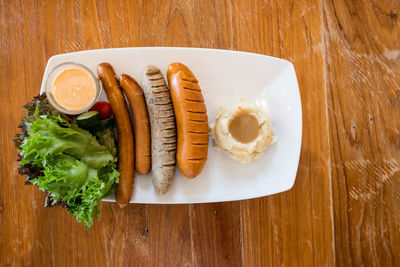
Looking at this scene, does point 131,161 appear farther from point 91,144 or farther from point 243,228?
point 243,228

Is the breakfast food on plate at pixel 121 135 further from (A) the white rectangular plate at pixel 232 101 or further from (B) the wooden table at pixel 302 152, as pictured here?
(B) the wooden table at pixel 302 152

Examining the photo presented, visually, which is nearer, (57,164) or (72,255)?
(57,164)

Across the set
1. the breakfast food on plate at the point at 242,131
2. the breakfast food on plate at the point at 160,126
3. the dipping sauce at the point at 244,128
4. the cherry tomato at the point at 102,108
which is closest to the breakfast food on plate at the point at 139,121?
the breakfast food on plate at the point at 160,126

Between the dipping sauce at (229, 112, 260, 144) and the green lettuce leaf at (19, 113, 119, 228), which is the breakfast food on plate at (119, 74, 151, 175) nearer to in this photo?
the green lettuce leaf at (19, 113, 119, 228)

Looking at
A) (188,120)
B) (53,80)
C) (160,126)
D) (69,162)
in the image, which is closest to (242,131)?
(188,120)

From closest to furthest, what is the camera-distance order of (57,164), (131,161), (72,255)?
(57,164) < (131,161) < (72,255)

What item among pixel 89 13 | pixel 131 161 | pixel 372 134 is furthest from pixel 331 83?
pixel 89 13

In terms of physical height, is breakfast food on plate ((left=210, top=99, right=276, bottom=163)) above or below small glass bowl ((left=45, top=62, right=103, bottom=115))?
below

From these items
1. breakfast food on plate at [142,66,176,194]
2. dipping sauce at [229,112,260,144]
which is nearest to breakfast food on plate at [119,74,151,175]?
breakfast food on plate at [142,66,176,194]
